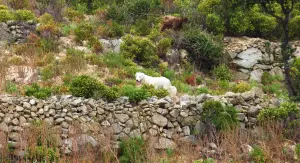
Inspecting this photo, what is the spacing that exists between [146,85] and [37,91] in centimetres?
295

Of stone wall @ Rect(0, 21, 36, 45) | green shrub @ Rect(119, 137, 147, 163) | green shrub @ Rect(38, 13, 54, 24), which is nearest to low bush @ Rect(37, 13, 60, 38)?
green shrub @ Rect(38, 13, 54, 24)

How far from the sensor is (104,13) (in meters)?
16.4

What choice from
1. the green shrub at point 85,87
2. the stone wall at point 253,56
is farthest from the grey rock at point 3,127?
the stone wall at point 253,56

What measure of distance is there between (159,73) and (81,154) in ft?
19.2

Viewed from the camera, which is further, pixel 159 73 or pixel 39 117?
pixel 159 73

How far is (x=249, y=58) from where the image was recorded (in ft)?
50.0

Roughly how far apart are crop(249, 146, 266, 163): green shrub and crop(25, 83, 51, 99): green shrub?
16.5 feet

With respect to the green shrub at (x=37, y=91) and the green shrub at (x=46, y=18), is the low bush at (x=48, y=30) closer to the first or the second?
the green shrub at (x=46, y=18)

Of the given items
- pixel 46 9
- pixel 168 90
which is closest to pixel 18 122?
pixel 168 90

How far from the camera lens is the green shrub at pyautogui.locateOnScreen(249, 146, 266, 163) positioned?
26.1 ft

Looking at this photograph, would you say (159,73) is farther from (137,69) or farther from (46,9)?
(46,9)

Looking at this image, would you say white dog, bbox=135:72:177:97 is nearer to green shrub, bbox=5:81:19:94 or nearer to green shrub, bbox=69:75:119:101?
green shrub, bbox=69:75:119:101

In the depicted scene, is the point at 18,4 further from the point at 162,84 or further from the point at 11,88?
the point at 162,84

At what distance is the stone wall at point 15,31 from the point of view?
1318 cm
